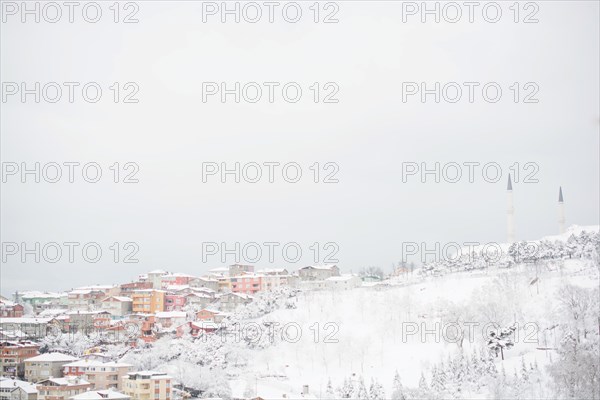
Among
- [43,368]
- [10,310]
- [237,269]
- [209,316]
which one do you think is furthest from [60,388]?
[237,269]

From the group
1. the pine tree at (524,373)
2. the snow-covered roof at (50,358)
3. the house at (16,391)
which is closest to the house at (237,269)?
the snow-covered roof at (50,358)

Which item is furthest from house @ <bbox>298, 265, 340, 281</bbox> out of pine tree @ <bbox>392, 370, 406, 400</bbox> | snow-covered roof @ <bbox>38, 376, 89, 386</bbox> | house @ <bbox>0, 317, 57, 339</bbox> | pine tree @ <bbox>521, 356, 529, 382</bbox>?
snow-covered roof @ <bbox>38, 376, 89, 386</bbox>

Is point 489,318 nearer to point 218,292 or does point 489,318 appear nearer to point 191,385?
point 191,385

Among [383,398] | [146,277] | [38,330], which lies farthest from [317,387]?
[146,277]

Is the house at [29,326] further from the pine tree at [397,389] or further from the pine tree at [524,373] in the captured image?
the pine tree at [524,373]

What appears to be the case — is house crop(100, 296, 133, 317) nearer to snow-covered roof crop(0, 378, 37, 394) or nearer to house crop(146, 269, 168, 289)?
house crop(146, 269, 168, 289)

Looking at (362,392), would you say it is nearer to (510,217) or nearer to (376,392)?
(376,392)
